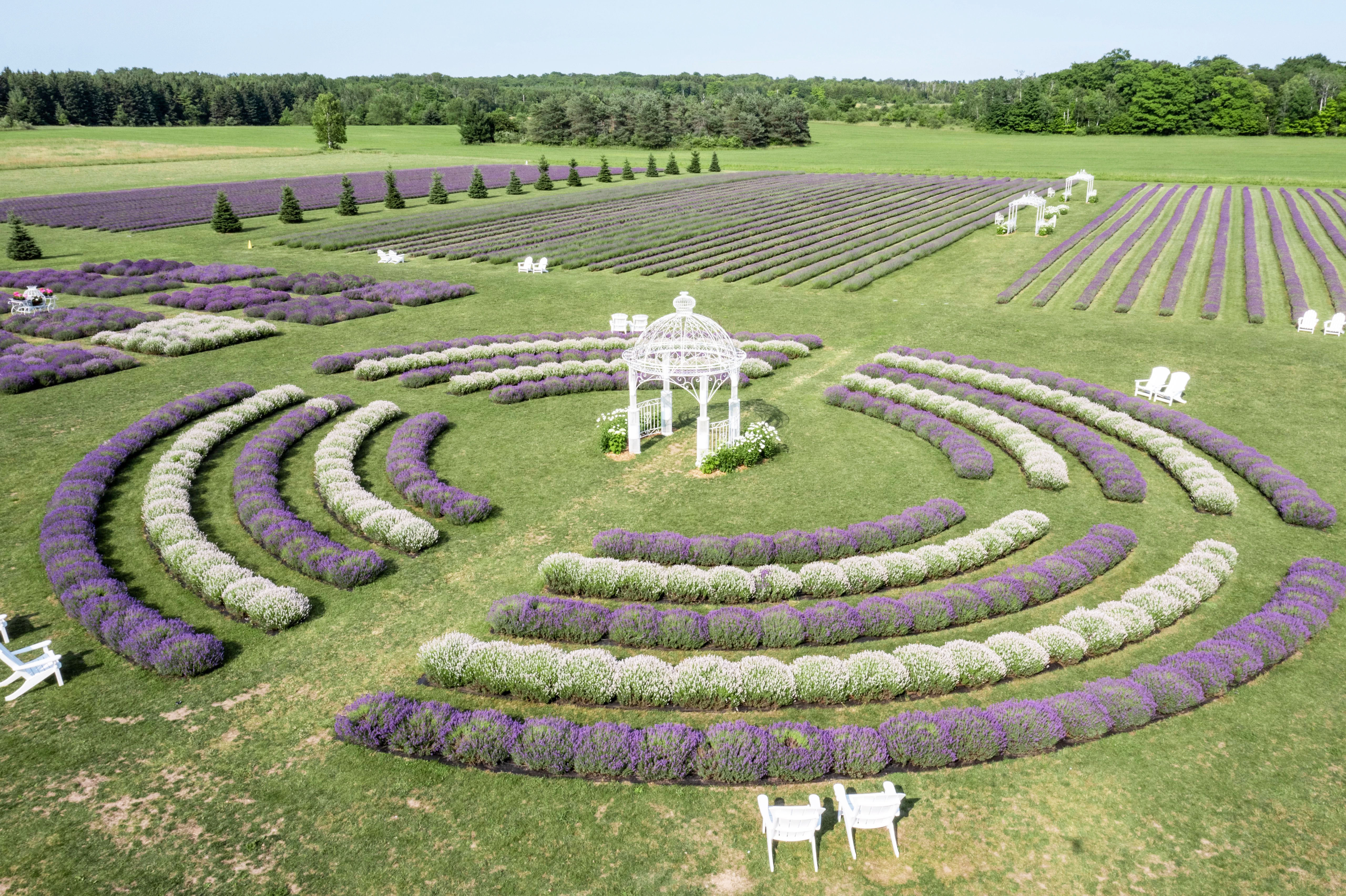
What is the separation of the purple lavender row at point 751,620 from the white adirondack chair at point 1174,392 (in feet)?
51.1

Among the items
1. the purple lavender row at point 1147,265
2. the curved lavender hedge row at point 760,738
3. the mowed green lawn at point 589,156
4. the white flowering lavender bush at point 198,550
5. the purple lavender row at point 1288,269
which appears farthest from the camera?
the mowed green lawn at point 589,156

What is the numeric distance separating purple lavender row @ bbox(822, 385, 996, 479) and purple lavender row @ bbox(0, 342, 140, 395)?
2755 cm

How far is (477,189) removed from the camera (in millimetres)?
84500

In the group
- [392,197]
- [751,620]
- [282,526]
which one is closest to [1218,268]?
[751,620]

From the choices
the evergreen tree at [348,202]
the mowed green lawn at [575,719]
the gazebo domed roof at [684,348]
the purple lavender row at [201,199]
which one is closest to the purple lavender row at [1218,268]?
the mowed green lawn at [575,719]

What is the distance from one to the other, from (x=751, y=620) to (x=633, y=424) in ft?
30.6

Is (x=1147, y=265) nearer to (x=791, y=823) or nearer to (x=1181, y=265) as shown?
(x=1181, y=265)

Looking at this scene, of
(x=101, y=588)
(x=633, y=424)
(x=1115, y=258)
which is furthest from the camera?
(x=1115, y=258)

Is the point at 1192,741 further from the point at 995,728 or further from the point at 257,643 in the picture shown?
the point at 257,643

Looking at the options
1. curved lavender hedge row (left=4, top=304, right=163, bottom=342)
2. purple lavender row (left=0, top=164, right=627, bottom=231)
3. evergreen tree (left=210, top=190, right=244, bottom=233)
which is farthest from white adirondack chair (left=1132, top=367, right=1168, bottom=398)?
purple lavender row (left=0, top=164, right=627, bottom=231)

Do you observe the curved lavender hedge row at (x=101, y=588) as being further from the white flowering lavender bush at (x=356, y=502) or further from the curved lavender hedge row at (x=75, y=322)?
the curved lavender hedge row at (x=75, y=322)

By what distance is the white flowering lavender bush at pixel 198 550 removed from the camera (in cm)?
1488

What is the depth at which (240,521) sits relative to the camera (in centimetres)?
1872

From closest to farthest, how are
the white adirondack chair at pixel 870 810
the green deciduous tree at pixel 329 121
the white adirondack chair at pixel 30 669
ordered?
the white adirondack chair at pixel 870 810 → the white adirondack chair at pixel 30 669 → the green deciduous tree at pixel 329 121
